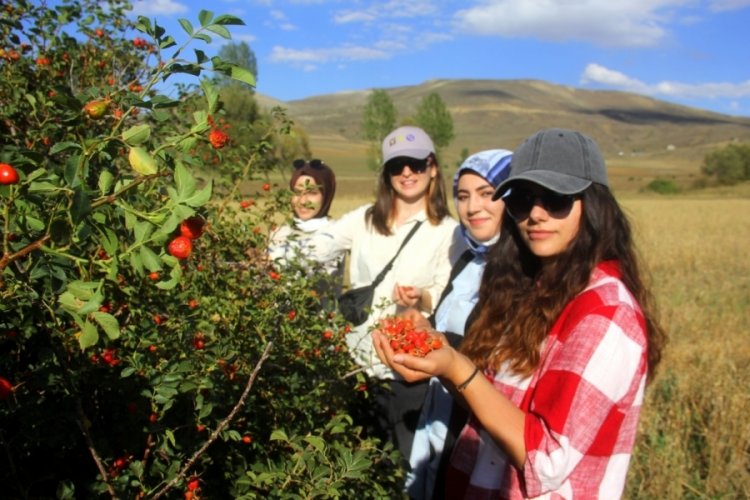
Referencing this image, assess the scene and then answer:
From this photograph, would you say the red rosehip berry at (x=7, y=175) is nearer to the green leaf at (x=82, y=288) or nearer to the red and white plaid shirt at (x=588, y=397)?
the green leaf at (x=82, y=288)

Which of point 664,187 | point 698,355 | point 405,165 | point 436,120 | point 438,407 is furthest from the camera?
point 436,120

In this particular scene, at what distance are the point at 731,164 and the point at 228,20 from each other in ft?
176

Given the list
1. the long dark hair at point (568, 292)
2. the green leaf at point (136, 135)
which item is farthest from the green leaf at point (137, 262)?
Answer: the long dark hair at point (568, 292)

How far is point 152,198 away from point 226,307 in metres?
0.33

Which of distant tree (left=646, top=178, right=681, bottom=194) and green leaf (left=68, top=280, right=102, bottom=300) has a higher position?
green leaf (left=68, top=280, right=102, bottom=300)

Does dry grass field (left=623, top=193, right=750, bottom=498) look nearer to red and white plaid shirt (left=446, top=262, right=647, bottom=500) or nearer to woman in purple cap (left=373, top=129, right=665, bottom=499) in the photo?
woman in purple cap (left=373, top=129, right=665, bottom=499)

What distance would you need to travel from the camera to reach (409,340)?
60.7 inches

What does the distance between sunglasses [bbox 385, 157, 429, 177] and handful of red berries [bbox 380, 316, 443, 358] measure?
1.40 meters

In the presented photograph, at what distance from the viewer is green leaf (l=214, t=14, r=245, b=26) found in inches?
29.7

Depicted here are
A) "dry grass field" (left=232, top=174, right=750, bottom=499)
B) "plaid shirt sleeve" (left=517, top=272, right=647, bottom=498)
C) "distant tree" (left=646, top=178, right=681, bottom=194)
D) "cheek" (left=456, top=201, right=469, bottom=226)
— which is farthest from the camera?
"distant tree" (left=646, top=178, right=681, bottom=194)

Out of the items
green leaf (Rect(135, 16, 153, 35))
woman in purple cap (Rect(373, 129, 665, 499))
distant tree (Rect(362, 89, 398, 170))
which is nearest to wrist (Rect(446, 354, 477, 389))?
woman in purple cap (Rect(373, 129, 665, 499))

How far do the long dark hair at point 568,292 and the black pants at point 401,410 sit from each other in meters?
0.85

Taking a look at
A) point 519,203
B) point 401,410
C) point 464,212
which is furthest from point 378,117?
point 519,203

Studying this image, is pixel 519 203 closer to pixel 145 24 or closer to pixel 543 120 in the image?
pixel 145 24
